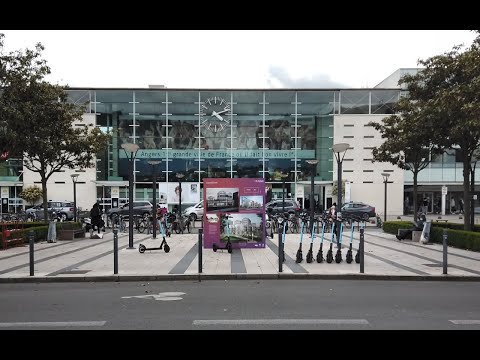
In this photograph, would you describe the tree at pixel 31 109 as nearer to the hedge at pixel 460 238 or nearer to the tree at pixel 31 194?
the hedge at pixel 460 238

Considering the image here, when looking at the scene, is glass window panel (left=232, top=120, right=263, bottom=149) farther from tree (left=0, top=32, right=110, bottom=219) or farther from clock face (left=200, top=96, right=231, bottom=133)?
tree (left=0, top=32, right=110, bottom=219)

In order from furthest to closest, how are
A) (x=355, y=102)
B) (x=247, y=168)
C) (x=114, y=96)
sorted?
(x=355, y=102) → (x=247, y=168) → (x=114, y=96)

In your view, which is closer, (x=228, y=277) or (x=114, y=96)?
(x=228, y=277)

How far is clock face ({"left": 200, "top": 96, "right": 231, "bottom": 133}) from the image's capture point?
47.6m

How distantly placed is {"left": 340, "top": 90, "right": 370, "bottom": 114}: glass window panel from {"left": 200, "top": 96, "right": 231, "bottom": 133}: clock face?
11.6 metres

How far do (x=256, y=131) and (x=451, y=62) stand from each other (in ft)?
94.9

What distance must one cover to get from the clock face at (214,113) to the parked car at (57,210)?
14.8 m

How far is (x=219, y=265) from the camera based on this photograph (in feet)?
43.8

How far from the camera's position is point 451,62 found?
2002 centimetres

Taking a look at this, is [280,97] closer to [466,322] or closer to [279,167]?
[279,167]

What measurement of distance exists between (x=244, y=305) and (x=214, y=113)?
40.3m

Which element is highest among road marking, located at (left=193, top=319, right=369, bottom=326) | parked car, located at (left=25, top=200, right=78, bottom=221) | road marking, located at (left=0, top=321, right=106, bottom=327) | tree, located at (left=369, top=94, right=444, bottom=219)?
tree, located at (left=369, top=94, right=444, bottom=219)

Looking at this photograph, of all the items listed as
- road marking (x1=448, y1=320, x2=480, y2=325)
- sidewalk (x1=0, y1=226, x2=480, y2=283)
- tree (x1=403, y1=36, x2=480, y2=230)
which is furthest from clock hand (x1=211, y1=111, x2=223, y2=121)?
road marking (x1=448, y1=320, x2=480, y2=325)

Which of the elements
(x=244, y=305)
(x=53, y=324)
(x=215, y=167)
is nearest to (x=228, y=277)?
(x=244, y=305)
